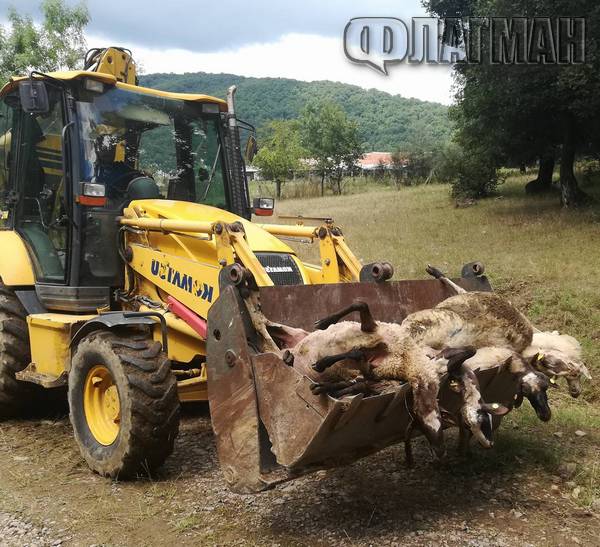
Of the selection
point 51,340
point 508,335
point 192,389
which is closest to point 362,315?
point 508,335

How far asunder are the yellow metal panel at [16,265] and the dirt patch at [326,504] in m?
1.61

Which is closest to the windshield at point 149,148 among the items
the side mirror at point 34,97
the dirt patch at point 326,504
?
the side mirror at point 34,97

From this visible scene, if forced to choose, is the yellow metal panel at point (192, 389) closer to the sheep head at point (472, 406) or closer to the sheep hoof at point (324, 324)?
the sheep hoof at point (324, 324)

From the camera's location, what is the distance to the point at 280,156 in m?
46.2

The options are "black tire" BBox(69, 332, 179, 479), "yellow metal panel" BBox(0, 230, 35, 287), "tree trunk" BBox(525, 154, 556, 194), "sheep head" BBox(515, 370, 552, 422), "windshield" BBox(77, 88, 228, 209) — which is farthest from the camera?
"tree trunk" BBox(525, 154, 556, 194)

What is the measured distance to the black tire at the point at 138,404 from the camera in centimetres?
421

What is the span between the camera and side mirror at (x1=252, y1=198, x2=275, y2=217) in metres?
6.39

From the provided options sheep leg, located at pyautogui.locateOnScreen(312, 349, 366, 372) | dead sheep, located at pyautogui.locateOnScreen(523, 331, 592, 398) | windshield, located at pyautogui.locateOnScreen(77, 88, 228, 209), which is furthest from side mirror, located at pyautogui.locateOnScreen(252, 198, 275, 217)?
sheep leg, located at pyautogui.locateOnScreen(312, 349, 366, 372)

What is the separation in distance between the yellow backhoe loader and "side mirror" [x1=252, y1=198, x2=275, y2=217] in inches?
0.5

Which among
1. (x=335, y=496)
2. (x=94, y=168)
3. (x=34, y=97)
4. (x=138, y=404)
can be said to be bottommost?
(x=335, y=496)

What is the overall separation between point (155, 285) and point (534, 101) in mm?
11738

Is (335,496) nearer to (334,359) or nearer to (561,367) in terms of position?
(334,359)

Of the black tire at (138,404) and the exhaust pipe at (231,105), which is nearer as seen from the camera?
the black tire at (138,404)

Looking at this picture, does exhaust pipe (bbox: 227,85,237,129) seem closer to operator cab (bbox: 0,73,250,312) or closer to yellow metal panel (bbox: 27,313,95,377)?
operator cab (bbox: 0,73,250,312)
